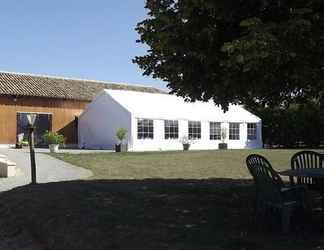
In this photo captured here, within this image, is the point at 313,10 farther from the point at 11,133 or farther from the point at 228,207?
the point at 11,133

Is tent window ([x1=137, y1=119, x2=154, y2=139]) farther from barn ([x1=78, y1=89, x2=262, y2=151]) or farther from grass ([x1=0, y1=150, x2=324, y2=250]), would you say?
grass ([x1=0, y1=150, x2=324, y2=250])

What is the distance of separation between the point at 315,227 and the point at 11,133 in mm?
33482

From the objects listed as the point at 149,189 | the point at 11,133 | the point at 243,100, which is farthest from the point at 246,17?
the point at 11,133

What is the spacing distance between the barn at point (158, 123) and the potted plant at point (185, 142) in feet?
0.66

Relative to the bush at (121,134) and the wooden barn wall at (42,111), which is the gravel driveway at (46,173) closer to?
the bush at (121,134)

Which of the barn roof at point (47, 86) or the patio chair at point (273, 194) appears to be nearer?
the patio chair at point (273, 194)

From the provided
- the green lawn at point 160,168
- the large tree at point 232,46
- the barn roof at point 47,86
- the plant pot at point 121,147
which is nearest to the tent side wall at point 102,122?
the plant pot at point 121,147

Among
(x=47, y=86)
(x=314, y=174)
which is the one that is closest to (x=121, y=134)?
(x=47, y=86)

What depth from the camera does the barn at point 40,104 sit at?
38.8 metres

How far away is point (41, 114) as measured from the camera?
134ft

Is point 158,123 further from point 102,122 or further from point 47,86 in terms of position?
point 47,86

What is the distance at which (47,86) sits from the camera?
42.4 metres

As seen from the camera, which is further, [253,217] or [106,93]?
[106,93]

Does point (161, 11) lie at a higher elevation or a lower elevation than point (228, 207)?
higher
